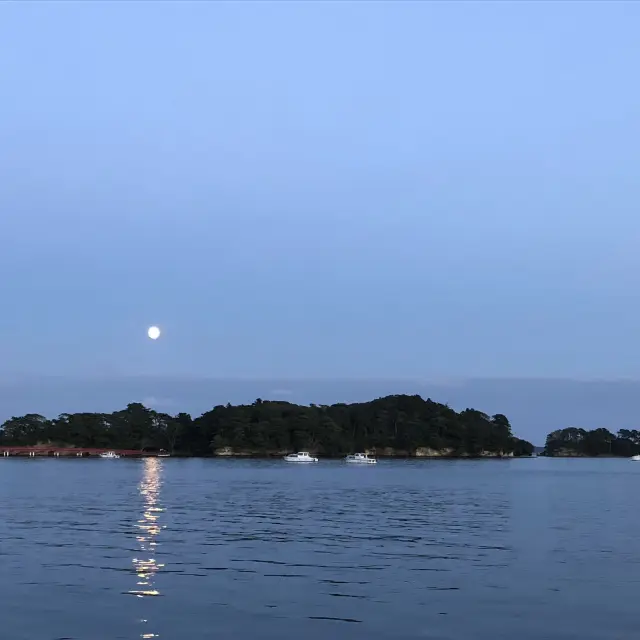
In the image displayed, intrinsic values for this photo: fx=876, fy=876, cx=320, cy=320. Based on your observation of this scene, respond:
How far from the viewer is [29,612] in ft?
95.9

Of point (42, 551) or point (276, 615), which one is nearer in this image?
point (276, 615)

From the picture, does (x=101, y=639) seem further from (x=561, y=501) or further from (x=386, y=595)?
(x=561, y=501)

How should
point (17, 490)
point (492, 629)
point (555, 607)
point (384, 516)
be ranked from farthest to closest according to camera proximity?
point (17, 490) → point (384, 516) → point (555, 607) → point (492, 629)

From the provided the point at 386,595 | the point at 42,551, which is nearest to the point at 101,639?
the point at 386,595

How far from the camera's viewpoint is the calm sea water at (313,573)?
28.1 m

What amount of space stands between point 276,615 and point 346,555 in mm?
15140

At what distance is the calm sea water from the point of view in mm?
28125

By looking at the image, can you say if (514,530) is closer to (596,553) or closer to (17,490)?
(596,553)

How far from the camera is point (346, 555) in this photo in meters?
44.4

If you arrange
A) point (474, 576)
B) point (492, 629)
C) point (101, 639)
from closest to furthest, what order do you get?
point (101, 639)
point (492, 629)
point (474, 576)

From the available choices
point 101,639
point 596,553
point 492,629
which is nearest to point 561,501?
point 596,553

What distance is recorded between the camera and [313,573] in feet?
126

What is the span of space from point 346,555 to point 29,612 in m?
18.9

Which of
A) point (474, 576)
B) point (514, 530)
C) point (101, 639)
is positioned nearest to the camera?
point (101, 639)
